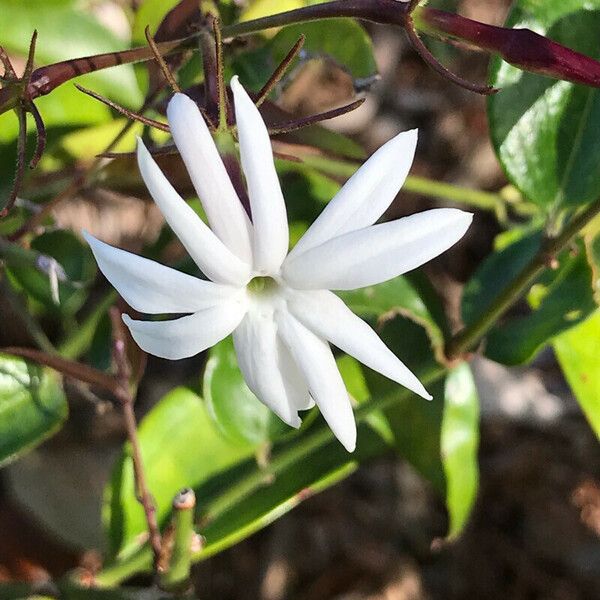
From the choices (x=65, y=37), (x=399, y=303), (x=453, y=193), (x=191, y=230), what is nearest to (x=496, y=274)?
(x=399, y=303)

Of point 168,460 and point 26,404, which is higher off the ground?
point 26,404

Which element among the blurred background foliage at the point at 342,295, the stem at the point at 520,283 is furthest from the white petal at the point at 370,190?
the stem at the point at 520,283

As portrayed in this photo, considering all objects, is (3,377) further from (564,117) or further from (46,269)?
(564,117)

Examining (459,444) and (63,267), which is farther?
(459,444)

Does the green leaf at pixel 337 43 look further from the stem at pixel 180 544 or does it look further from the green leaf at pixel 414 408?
the stem at pixel 180 544

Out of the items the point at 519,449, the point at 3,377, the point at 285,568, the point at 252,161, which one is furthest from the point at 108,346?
the point at 519,449

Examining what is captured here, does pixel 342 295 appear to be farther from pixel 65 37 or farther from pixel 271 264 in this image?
pixel 65 37
